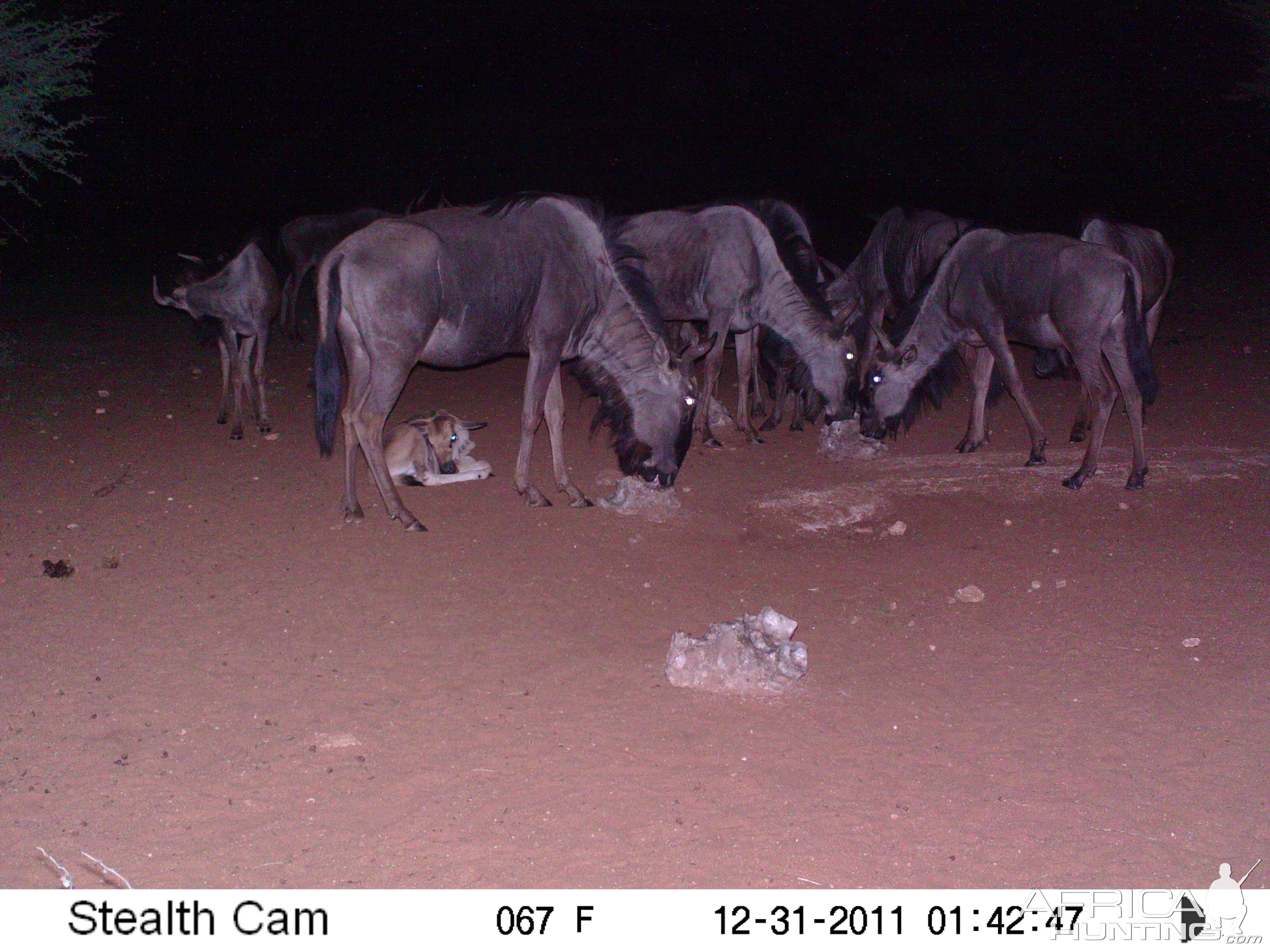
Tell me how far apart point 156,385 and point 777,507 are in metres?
6.66

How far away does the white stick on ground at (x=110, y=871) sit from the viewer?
11.6 feet

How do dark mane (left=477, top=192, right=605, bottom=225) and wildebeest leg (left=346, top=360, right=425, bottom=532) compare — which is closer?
wildebeest leg (left=346, top=360, right=425, bottom=532)

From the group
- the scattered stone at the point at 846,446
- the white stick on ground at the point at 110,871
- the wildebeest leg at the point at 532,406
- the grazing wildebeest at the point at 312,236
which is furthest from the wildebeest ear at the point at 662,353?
the grazing wildebeest at the point at 312,236

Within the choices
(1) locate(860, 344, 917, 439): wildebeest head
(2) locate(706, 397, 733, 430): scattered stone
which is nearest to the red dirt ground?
(1) locate(860, 344, 917, 439): wildebeest head

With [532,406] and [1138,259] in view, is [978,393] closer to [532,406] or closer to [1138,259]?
[1138,259]

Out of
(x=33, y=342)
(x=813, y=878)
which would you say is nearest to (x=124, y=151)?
(x=33, y=342)

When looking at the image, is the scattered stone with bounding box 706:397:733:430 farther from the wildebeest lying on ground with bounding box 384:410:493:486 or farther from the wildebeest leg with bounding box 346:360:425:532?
the wildebeest leg with bounding box 346:360:425:532

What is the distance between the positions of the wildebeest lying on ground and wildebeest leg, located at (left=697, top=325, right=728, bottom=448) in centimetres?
207

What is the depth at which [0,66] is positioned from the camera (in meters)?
10.5

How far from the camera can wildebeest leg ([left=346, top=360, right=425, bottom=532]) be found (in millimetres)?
6910

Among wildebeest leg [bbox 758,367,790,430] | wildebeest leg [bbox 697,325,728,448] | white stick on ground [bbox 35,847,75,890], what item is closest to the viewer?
white stick on ground [bbox 35,847,75,890]

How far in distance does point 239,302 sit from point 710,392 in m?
3.98

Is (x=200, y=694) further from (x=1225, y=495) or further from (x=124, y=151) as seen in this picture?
(x=124, y=151)

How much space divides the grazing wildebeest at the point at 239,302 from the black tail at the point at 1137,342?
6.53m
